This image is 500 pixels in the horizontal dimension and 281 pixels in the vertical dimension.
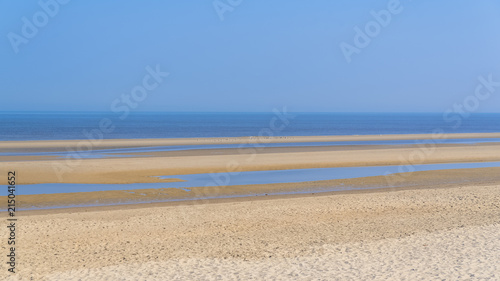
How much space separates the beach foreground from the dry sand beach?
3 centimetres

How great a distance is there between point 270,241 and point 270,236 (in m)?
0.57

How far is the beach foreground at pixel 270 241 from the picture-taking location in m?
10.6

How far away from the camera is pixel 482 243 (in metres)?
12.5

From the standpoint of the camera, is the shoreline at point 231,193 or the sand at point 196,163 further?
the sand at point 196,163

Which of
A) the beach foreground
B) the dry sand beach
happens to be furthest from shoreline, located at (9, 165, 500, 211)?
the beach foreground

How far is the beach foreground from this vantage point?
1063 centimetres

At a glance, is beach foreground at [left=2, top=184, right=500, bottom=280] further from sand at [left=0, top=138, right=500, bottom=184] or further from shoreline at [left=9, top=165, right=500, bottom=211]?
sand at [left=0, top=138, right=500, bottom=184]

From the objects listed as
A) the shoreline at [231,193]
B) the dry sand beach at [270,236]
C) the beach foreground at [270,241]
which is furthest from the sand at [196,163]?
the beach foreground at [270,241]

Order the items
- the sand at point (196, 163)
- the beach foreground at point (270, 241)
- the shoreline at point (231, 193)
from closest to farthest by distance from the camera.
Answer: the beach foreground at point (270, 241) < the shoreline at point (231, 193) < the sand at point (196, 163)

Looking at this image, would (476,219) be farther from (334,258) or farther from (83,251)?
(83,251)

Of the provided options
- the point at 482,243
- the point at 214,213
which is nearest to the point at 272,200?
the point at 214,213

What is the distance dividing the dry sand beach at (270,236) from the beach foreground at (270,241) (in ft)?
0.09

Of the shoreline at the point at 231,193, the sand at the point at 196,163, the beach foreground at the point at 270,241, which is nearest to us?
the beach foreground at the point at 270,241

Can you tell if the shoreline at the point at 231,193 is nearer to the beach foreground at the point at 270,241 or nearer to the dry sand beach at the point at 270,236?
the dry sand beach at the point at 270,236
